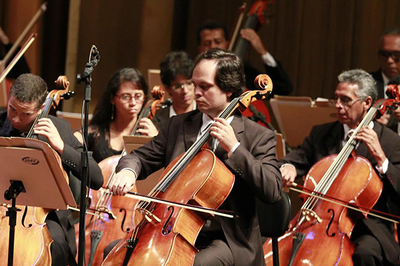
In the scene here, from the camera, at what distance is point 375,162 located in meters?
3.03

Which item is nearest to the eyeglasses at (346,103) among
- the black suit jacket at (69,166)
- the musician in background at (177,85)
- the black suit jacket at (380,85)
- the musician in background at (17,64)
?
the black suit jacket at (380,85)

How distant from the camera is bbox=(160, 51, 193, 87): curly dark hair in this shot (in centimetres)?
390

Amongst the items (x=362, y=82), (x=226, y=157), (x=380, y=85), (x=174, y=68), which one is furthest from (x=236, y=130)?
(x=380, y=85)

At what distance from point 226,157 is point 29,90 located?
932mm

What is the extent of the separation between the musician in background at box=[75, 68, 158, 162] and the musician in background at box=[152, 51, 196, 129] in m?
0.23

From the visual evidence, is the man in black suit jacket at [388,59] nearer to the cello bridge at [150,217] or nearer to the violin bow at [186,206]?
the violin bow at [186,206]

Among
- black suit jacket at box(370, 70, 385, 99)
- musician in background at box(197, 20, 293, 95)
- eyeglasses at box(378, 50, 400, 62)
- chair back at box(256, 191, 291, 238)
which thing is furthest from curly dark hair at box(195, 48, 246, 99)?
musician in background at box(197, 20, 293, 95)

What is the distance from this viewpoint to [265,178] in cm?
235

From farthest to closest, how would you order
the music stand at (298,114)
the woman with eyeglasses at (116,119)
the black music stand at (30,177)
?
the music stand at (298,114)
the woman with eyeglasses at (116,119)
the black music stand at (30,177)

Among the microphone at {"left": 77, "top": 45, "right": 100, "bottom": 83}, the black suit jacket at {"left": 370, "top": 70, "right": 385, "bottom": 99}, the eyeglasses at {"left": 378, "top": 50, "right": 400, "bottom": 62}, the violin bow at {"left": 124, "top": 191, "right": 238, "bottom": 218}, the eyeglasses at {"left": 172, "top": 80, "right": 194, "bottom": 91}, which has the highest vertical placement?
the eyeglasses at {"left": 378, "top": 50, "right": 400, "bottom": 62}

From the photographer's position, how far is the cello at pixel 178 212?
216cm

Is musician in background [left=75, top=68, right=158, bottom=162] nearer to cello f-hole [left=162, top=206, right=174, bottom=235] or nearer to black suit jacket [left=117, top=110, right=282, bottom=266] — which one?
black suit jacket [left=117, top=110, right=282, bottom=266]

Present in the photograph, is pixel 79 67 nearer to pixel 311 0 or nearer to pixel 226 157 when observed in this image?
pixel 311 0

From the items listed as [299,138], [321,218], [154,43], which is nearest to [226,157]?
[321,218]
